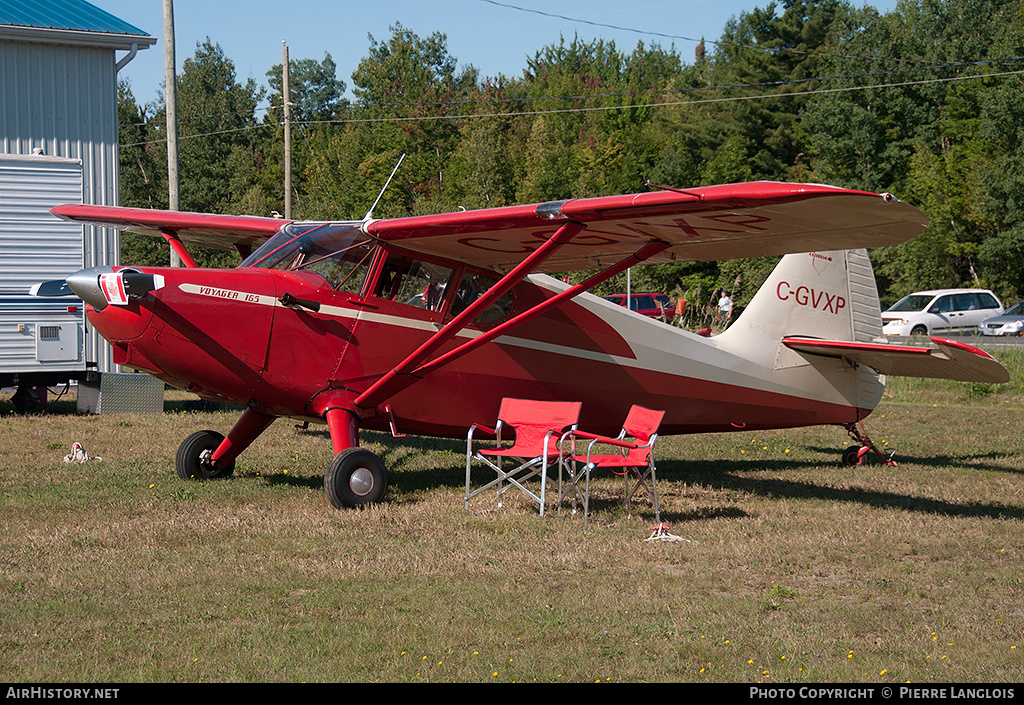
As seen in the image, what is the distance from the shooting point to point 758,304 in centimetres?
1020

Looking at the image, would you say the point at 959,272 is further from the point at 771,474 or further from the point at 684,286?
the point at 771,474

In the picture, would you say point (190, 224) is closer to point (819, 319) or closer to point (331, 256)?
point (331, 256)

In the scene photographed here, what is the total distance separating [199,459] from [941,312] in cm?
3063

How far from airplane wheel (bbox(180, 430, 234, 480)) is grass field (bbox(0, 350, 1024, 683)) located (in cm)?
30

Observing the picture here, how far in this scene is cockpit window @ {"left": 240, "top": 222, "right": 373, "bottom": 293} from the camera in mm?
8023

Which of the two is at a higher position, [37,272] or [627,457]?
[37,272]

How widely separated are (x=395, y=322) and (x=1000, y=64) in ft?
147

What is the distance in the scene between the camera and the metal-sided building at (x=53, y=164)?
44.9 feet

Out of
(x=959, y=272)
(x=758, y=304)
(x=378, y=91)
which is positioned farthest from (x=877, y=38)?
(x=758, y=304)

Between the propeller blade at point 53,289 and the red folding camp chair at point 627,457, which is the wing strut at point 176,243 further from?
the red folding camp chair at point 627,457

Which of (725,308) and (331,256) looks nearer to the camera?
(331,256)

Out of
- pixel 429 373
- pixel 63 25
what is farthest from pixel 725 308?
pixel 429 373

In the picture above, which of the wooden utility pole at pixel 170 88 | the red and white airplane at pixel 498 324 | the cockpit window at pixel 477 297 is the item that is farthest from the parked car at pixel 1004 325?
the cockpit window at pixel 477 297

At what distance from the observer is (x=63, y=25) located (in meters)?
15.8
